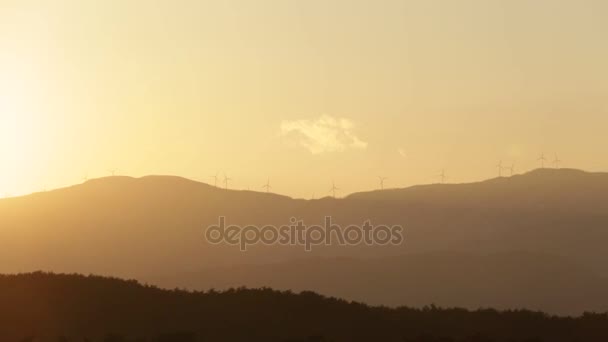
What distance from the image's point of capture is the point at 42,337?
25531mm

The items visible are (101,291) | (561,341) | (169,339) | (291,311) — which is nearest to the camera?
(169,339)

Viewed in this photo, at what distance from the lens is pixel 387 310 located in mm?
32031

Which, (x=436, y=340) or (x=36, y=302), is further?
(x=36, y=302)

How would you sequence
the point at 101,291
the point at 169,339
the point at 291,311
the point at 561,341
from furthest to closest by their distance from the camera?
the point at 101,291, the point at 291,311, the point at 561,341, the point at 169,339

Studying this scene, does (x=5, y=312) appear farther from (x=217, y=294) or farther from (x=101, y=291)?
(x=217, y=294)

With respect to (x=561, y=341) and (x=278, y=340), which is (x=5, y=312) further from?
(x=561, y=341)

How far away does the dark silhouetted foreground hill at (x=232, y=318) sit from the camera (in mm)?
26438

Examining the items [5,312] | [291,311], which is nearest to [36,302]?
[5,312]

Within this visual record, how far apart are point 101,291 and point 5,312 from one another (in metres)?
4.05

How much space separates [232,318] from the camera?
1121 inches

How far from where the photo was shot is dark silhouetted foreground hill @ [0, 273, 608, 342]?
26.4m

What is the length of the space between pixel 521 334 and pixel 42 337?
14.1m

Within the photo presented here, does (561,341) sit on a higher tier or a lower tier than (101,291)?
lower

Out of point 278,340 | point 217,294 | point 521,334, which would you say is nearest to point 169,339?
point 278,340
